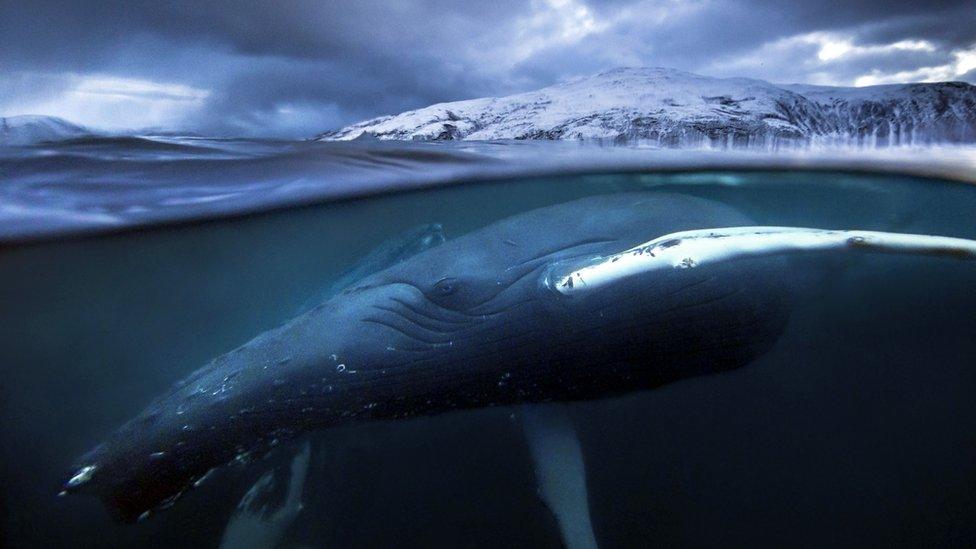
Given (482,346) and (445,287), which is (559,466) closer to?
(482,346)

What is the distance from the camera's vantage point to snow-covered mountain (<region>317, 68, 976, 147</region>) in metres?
5.67

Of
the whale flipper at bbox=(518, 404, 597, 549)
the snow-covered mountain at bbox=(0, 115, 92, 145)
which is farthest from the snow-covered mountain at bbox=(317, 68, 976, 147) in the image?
the whale flipper at bbox=(518, 404, 597, 549)

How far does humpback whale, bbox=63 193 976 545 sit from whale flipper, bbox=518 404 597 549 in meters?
0.04

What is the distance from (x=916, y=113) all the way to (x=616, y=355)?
5.70m

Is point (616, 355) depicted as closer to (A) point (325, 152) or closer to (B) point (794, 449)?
(B) point (794, 449)

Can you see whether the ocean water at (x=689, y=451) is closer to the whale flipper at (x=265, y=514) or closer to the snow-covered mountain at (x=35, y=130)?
the whale flipper at (x=265, y=514)

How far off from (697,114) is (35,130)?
818 centimetres

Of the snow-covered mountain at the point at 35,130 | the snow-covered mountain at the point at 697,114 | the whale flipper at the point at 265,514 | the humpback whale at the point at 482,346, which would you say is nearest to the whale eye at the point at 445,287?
the humpback whale at the point at 482,346

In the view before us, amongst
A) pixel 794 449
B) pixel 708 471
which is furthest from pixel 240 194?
pixel 794 449

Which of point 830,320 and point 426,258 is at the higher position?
point 426,258

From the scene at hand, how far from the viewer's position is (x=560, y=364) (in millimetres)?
2664

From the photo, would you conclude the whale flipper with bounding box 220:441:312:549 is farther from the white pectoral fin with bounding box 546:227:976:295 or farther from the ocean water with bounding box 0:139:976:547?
the white pectoral fin with bounding box 546:227:976:295

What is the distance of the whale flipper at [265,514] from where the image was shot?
328cm

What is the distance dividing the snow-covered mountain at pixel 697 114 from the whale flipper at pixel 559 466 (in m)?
4.88
